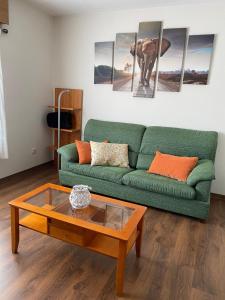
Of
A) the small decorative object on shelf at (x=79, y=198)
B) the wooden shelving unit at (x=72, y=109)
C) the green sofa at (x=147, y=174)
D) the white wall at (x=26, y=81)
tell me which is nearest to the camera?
the small decorative object on shelf at (x=79, y=198)

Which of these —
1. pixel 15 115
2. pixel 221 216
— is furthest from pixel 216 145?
pixel 15 115

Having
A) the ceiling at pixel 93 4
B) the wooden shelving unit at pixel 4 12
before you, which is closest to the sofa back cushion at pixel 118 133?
the ceiling at pixel 93 4

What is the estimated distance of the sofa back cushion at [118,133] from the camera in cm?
340

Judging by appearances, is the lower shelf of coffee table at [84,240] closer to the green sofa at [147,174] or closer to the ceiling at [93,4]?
the green sofa at [147,174]

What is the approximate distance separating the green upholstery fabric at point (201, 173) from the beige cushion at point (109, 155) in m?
0.92

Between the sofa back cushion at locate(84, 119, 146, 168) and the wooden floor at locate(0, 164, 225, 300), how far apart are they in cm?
118

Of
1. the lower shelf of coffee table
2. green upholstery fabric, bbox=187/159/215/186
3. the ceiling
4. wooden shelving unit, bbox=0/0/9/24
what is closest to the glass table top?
the lower shelf of coffee table

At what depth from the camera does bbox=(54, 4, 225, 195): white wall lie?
3.06 meters

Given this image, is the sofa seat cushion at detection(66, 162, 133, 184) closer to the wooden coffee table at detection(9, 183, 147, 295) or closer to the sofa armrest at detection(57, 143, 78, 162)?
the sofa armrest at detection(57, 143, 78, 162)

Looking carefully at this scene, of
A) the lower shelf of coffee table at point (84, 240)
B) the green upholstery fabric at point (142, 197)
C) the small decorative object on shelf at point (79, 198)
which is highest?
the small decorative object on shelf at point (79, 198)

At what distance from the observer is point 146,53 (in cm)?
338

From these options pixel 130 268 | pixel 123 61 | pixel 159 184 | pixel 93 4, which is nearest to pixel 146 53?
pixel 123 61

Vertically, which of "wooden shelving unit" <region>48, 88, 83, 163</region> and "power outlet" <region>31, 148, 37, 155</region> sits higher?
"wooden shelving unit" <region>48, 88, 83, 163</region>

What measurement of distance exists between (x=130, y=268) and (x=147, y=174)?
1.27 meters
